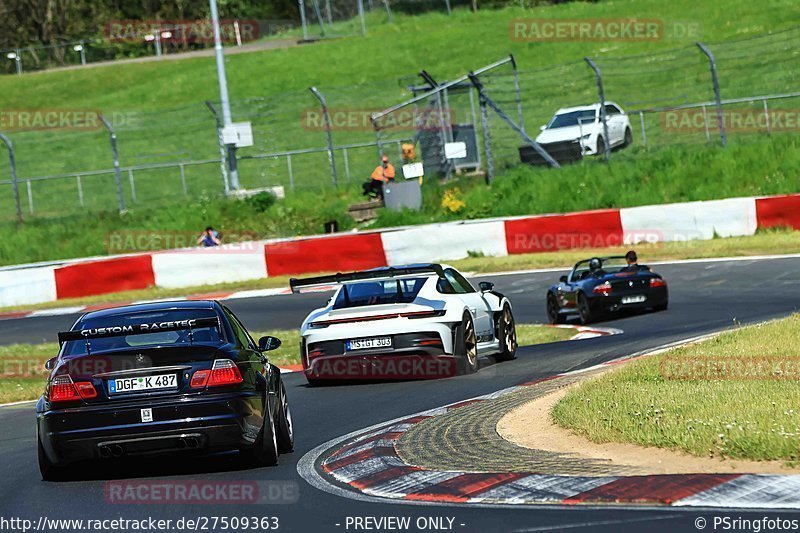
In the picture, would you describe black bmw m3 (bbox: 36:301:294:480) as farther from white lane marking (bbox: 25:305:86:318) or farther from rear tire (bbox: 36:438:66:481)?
A: white lane marking (bbox: 25:305:86:318)

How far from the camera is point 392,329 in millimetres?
14984

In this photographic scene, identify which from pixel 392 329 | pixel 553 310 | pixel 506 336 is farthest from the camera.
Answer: pixel 553 310

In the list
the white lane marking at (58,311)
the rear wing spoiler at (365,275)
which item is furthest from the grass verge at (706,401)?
the white lane marking at (58,311)

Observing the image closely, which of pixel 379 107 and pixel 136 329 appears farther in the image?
pixel 379 107

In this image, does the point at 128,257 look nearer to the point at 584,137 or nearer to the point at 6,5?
the point at 584,137

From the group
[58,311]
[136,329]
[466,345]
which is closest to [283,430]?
[136,329]

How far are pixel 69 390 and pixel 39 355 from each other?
1156 cm

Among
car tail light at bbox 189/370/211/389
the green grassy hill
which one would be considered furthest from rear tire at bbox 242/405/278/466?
the green grassy hill

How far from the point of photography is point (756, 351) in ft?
43.3

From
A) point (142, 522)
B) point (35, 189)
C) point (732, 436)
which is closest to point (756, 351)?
point (732, 436)

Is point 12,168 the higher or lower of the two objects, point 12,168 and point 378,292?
the higher

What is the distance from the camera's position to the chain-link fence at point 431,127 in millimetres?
34875

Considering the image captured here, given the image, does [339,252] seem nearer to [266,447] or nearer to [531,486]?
[266,447]

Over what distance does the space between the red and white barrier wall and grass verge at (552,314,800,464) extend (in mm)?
14412
